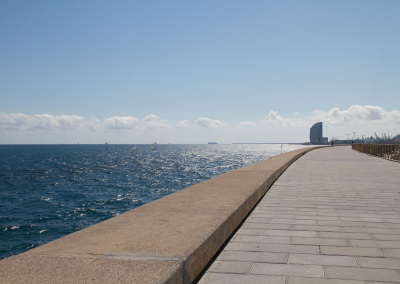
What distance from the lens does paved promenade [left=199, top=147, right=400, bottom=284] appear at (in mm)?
3346

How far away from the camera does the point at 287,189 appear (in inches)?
366

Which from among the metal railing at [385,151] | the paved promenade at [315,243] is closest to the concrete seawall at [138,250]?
the paved promenade at [315,243]

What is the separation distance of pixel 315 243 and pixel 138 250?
8.07 ft

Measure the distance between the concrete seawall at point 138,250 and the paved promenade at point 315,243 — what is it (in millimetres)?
296

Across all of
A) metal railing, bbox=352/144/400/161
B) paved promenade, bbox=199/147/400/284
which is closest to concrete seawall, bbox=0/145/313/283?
paved promenade, bbox=199/147/400/284

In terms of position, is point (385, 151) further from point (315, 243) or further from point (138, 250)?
point (138, 250)

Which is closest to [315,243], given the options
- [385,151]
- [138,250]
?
[138,250]

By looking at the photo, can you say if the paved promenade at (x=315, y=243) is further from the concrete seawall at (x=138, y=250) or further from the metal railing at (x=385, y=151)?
the metal railing at (x=385, y=151)

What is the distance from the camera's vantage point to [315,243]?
14.4ft

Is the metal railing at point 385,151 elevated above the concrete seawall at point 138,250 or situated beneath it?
elevated above

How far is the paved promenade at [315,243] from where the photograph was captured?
11.0 ft

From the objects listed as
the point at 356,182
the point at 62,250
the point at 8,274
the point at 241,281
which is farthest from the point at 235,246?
the point at 356,182

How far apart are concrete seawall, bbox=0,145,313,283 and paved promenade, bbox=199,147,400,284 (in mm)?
296

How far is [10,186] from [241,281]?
3412 cm
